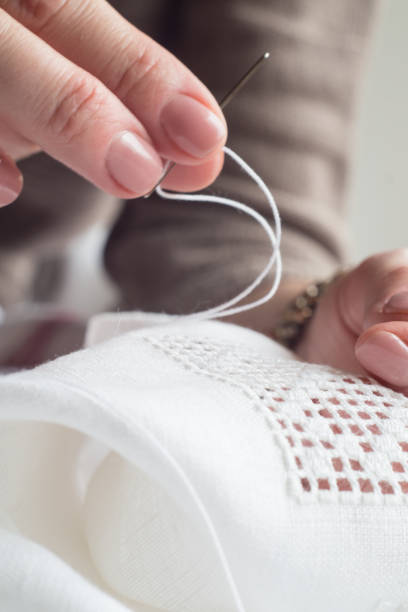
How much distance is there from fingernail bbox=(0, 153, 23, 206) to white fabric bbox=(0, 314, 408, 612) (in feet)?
0.39

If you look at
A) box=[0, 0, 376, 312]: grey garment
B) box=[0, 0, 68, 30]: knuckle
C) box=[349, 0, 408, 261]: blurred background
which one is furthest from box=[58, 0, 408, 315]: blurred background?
box=[0, 0, 68, 30]: knuckle

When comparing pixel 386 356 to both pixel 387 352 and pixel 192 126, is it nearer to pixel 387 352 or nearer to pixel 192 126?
pixel 387 352

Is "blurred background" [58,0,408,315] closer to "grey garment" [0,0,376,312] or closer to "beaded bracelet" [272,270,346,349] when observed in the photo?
"grey garment" [0,0,376,312]

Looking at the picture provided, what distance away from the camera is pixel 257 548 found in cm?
29

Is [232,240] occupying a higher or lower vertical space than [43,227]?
higher

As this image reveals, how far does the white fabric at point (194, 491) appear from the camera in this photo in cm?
29

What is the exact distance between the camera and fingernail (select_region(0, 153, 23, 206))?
420 mm

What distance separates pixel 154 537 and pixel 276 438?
8 cm

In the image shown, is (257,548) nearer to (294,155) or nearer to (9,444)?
(9,444)

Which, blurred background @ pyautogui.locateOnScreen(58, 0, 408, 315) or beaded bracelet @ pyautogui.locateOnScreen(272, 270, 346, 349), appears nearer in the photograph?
beaded bracelet @ pyautogui.locateOnScreen(272, 270, 346, 349)

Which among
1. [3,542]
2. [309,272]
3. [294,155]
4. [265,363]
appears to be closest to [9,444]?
[3,542]

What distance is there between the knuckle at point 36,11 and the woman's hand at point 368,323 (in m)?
0.29

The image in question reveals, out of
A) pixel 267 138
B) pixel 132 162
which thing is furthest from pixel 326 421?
pixel 267 138

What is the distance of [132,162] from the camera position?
39 centimetres
